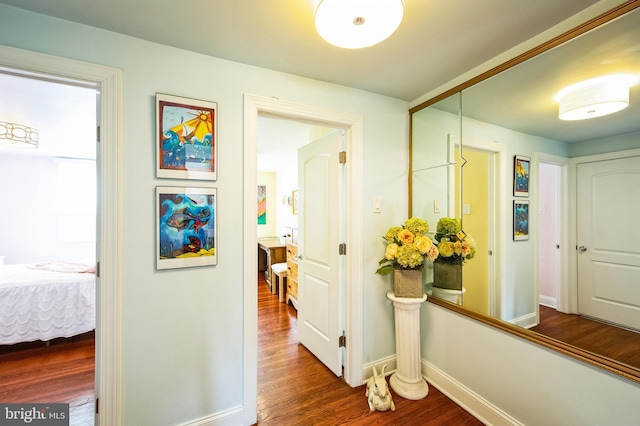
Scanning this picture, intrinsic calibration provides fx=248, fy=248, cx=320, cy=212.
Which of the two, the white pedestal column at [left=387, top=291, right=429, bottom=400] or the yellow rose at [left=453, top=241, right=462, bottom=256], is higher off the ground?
the yellow rose at [left=453, top=241, right=462, bottom=256]

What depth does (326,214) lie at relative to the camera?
2.22m

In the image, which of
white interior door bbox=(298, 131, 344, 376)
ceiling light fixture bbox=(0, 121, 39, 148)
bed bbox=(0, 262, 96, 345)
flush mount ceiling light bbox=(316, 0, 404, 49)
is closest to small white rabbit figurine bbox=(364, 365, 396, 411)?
white interior door bbox=(298, 131, 344, 376)

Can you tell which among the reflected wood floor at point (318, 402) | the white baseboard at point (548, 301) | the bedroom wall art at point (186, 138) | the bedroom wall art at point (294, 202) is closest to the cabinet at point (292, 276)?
the reflected wood floor at point (318, 402)

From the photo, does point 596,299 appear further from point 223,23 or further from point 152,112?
point 152,112

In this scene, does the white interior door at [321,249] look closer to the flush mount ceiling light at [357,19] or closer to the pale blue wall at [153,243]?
the pale blue wall at [153,243]

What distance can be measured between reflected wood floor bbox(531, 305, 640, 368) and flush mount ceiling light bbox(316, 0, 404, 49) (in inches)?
65.1

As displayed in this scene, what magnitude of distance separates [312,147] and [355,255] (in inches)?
45.2

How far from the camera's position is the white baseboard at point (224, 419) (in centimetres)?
147

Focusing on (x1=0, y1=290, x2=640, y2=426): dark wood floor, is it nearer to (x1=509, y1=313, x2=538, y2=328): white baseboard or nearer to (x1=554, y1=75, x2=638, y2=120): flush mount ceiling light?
(x1=509, y1=313, x2=538, y2=328): white baseboard

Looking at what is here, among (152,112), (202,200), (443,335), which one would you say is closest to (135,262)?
(202,200)

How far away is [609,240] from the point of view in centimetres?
116

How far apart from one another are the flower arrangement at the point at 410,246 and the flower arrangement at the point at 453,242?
100 millimetres

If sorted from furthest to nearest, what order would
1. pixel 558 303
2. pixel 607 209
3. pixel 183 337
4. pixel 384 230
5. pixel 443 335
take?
1. pixel 384 230
2. pixel 443 335
3. pixel 183 337
4. pixel 558 303
5. pixel 607 209

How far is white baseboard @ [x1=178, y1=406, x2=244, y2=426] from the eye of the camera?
4.83 feet
